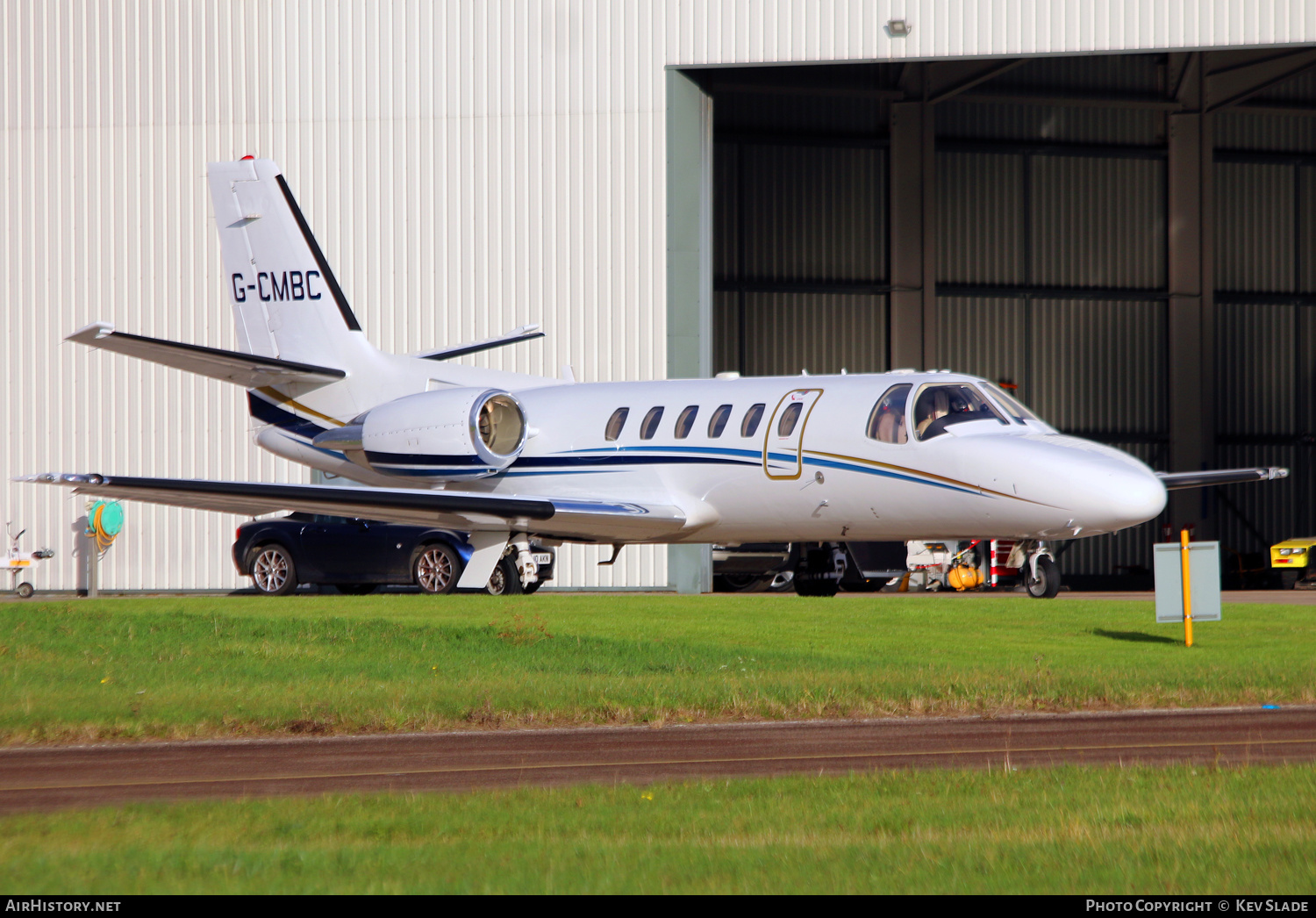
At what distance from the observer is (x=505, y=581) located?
2106 cm

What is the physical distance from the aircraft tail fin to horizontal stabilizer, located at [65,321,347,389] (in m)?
0.67

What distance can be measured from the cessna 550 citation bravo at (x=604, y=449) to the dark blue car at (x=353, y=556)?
1.67m

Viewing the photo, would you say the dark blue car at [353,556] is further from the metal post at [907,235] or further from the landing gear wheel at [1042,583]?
the metal post at [907,235]

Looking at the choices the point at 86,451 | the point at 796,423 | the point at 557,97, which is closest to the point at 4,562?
the point at 86,451

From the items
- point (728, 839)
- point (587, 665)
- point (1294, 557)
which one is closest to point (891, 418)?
point (587, 665)

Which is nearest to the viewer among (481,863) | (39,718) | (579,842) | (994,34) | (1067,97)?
(481,863)

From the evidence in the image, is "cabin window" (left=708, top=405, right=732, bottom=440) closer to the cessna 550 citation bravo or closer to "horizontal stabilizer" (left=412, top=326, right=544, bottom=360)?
the cessna 550 citation bravo

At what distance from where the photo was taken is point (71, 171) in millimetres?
26375

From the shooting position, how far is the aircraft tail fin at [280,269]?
20.6m

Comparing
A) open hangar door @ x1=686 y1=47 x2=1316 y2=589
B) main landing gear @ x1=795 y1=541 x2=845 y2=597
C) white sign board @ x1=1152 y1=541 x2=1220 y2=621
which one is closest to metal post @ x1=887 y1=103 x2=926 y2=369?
open hangar door @ x1=686 y1=47 x2=1316 y2=589

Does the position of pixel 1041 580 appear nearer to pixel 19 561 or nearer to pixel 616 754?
pixel 616 754

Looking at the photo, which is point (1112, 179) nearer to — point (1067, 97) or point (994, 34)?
point (1067, 97)

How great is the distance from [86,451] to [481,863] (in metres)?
23.5

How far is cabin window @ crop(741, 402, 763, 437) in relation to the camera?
53.0 ft
